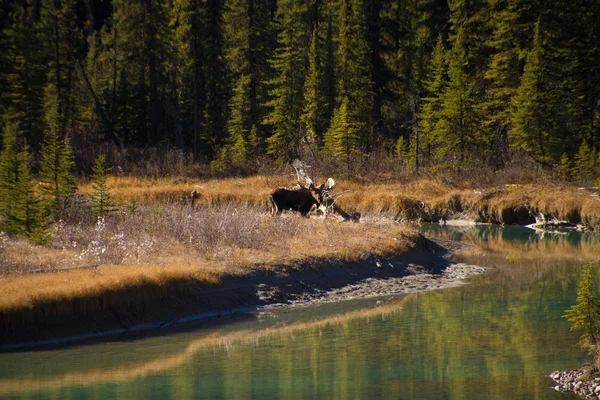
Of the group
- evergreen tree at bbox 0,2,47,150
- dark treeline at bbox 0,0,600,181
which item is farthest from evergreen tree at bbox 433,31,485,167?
evergreen tree at bbox 0,2,47,150

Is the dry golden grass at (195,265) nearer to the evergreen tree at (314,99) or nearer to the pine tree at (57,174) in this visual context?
the pine tree at (57,174)

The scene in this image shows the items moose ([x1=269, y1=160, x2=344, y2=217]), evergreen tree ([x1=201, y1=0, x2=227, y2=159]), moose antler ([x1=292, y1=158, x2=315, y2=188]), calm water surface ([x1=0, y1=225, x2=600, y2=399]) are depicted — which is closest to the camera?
calm water surface ([x1=0, y1=225, x2=600, y2=399])

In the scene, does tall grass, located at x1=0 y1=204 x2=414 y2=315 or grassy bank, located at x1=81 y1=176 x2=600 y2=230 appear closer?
tall grass, located at x1=0 y1=204 x2=414 y2=315

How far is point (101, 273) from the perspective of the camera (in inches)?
634

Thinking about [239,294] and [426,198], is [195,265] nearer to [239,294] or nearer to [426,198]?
[239,294]

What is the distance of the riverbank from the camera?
14359mm

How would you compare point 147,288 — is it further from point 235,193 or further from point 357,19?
point 357,19

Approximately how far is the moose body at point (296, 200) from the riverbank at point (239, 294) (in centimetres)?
690

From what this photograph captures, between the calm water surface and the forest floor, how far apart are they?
32.3 inches

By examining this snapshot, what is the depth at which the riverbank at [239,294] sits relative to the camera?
14359 mm

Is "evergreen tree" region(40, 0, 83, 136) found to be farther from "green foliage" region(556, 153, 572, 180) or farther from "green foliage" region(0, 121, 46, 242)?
"green foliage" region(556, 153, 572, 180)

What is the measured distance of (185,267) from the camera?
17734 millimetres

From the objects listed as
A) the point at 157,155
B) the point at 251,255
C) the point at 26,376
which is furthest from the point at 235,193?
the point at 26,376

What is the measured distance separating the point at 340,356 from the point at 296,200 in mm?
17872
